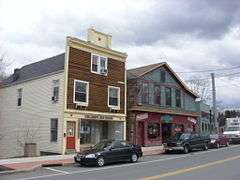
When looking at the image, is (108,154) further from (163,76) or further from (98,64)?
(163,76)

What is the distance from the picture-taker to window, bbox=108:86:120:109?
36.4 metres

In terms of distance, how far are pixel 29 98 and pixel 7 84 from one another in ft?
16.6

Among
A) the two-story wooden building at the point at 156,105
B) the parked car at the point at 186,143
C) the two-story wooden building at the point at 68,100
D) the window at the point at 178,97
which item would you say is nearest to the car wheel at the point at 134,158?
the two-story wooden building at the point at 68,100

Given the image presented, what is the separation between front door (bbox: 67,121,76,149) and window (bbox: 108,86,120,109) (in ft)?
15.0

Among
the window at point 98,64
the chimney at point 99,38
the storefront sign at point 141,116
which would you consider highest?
the chimney at point 99,38

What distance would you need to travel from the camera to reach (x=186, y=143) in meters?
33.8

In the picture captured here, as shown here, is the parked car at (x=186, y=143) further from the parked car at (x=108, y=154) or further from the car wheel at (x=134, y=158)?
the car wheel at (x=134, y=158)

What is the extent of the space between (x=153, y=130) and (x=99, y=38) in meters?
11.3

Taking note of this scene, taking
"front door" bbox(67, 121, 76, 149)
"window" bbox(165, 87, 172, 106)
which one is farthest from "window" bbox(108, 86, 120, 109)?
"window" bbox(165, 87, 172, 106)

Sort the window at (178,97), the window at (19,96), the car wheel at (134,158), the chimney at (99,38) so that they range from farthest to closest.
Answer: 1. the window at (178,97)
2. the window at (19,96)
3. the chimney at (99,38)
4. the car wheel at (134,158)

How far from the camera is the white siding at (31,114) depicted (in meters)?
32.8

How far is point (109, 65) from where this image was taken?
36.3m

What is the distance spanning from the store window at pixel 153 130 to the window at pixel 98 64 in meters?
8.76

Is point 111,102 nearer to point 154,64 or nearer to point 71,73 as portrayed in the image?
point 71,73
